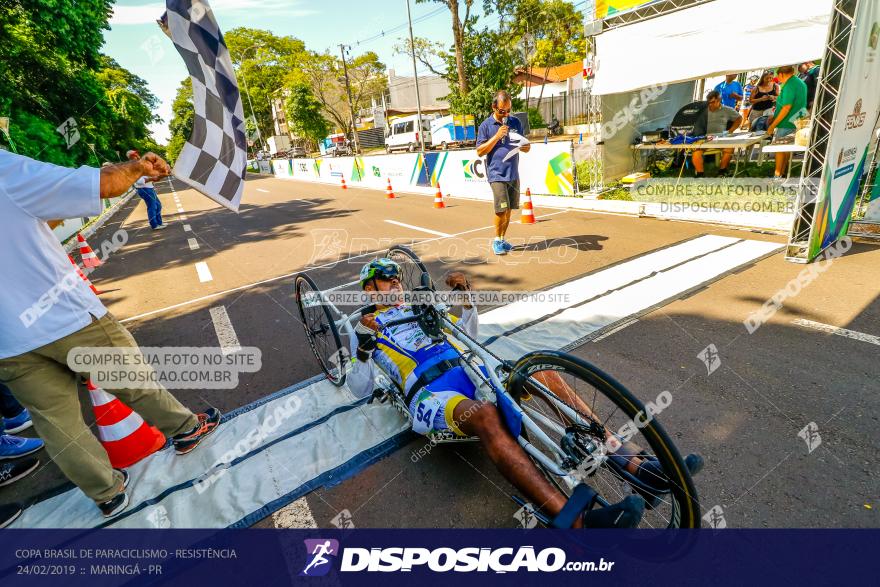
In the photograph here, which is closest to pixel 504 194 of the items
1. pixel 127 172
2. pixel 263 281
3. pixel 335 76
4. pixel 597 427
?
pixel 263 281

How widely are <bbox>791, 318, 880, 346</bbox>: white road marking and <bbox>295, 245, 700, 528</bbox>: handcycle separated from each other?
2.09 metres

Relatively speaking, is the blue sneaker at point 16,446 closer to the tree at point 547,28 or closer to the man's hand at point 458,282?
the man's hand at point 458,282

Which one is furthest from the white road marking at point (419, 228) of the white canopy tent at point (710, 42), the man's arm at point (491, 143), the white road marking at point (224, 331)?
the white canopy tent at point (710, 42)

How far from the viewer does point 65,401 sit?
96.7 inches

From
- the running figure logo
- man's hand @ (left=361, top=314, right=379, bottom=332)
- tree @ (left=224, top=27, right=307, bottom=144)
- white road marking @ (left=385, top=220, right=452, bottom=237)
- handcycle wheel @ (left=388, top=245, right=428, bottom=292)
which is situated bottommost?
the running figure logo

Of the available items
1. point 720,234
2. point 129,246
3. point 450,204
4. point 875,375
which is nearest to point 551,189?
point 450,204

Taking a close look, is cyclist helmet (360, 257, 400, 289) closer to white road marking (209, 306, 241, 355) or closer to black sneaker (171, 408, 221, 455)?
black sneaker (171, 408, 221, 455)

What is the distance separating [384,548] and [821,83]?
667 centimetres

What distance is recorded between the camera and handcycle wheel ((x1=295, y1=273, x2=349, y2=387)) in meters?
3.50

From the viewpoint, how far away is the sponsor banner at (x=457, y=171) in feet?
35.9

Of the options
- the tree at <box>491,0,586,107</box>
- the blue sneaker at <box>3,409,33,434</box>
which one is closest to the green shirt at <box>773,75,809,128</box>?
the blue sneaker at <box>3,409,33,434</box>

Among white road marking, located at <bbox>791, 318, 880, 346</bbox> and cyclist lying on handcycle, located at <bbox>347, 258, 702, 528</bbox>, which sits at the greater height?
cyclist lying on handcycle, located at <bbox>347, 258, 702, 528</bbox>

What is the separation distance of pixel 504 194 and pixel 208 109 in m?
4.81

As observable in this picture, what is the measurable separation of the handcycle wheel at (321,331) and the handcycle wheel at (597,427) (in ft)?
5.60
